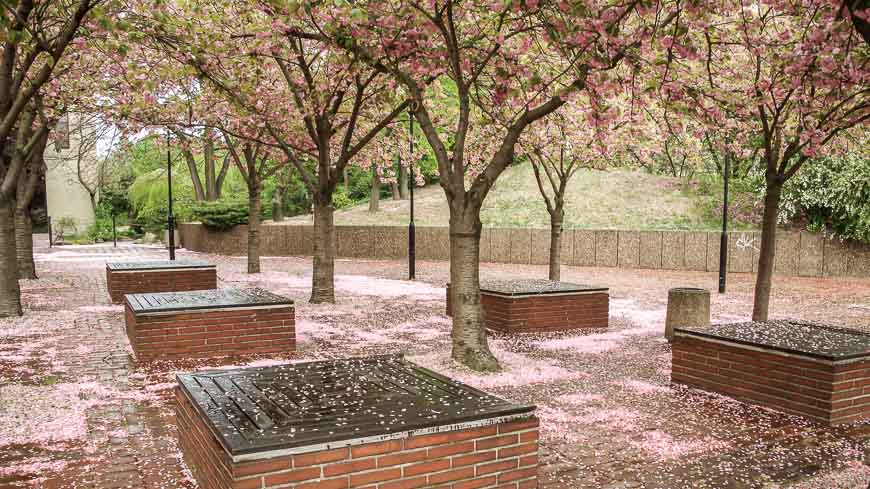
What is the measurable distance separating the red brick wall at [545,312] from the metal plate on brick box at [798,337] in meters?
3.41

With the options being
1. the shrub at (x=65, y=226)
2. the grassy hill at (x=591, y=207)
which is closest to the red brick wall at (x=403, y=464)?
the grassy hill at (x=591, y=207)

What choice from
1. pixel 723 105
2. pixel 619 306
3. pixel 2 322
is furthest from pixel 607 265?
pixel 2 322

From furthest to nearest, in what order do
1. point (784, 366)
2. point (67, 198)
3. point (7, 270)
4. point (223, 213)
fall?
point (67, 198), point (223, 213), point (7, 270), point (784, 366)

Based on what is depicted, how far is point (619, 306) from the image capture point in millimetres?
14383

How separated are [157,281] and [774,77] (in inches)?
467

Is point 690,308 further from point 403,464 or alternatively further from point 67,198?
point 67,198

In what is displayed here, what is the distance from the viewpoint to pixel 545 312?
429 inches

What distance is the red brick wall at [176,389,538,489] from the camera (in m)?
3.58

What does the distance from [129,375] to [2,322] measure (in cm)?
512

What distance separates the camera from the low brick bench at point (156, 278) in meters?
14.0

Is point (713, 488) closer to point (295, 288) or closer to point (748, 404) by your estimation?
point (748, 404)

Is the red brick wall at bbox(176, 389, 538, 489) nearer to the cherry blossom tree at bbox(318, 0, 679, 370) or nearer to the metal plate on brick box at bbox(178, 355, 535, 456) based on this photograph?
the metal plate on brick box at bbox(178, 355, 535, 456)

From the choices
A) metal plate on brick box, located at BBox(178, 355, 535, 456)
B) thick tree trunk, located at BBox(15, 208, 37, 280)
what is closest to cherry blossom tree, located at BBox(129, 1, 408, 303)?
metal plate on brick box, located at BBox(178, 355, 535, 456)

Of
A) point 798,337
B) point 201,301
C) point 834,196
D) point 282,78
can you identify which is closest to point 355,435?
point 798,337
